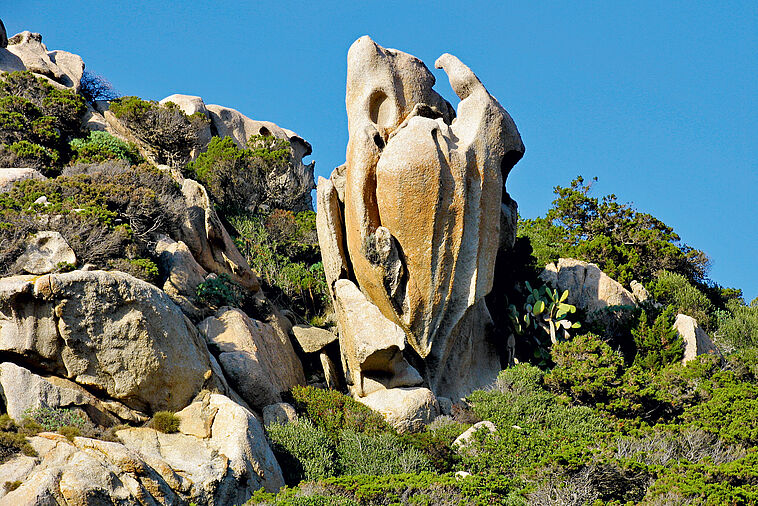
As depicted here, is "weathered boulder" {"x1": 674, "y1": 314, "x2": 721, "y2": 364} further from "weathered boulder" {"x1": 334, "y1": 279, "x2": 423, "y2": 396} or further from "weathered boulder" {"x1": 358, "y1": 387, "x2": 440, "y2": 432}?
"weathered boulder" {"x1": 334, "y1": 279, "x2": 423, "y2": 396}

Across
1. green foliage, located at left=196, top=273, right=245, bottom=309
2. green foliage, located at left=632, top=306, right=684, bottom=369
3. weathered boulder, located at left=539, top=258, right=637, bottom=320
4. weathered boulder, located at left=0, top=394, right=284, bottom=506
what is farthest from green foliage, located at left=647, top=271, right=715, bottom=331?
weathered boulder, located at left=0, top=394, right=284, bottom=506

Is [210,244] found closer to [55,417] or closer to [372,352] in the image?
[372,352]

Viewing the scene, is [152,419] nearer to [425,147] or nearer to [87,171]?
[425,147]

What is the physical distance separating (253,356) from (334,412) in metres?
2.12

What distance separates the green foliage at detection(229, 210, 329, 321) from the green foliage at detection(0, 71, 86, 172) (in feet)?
22.0

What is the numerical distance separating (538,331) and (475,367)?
2.88 meters

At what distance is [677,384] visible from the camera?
20.0 metres

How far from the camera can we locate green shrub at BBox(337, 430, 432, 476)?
610 inches

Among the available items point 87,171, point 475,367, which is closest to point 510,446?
point 475,367

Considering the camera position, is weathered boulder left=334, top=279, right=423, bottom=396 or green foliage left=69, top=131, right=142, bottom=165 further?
green foliage left=69, top=131, right=142, bottom=165

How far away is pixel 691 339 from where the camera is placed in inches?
894

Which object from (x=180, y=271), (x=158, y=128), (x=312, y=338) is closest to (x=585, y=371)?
(x=312, y=338)

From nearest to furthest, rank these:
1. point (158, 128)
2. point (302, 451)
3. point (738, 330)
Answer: point (302, 451) < point (738, 330) < point (158, 128)

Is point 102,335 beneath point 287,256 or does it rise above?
beneath
